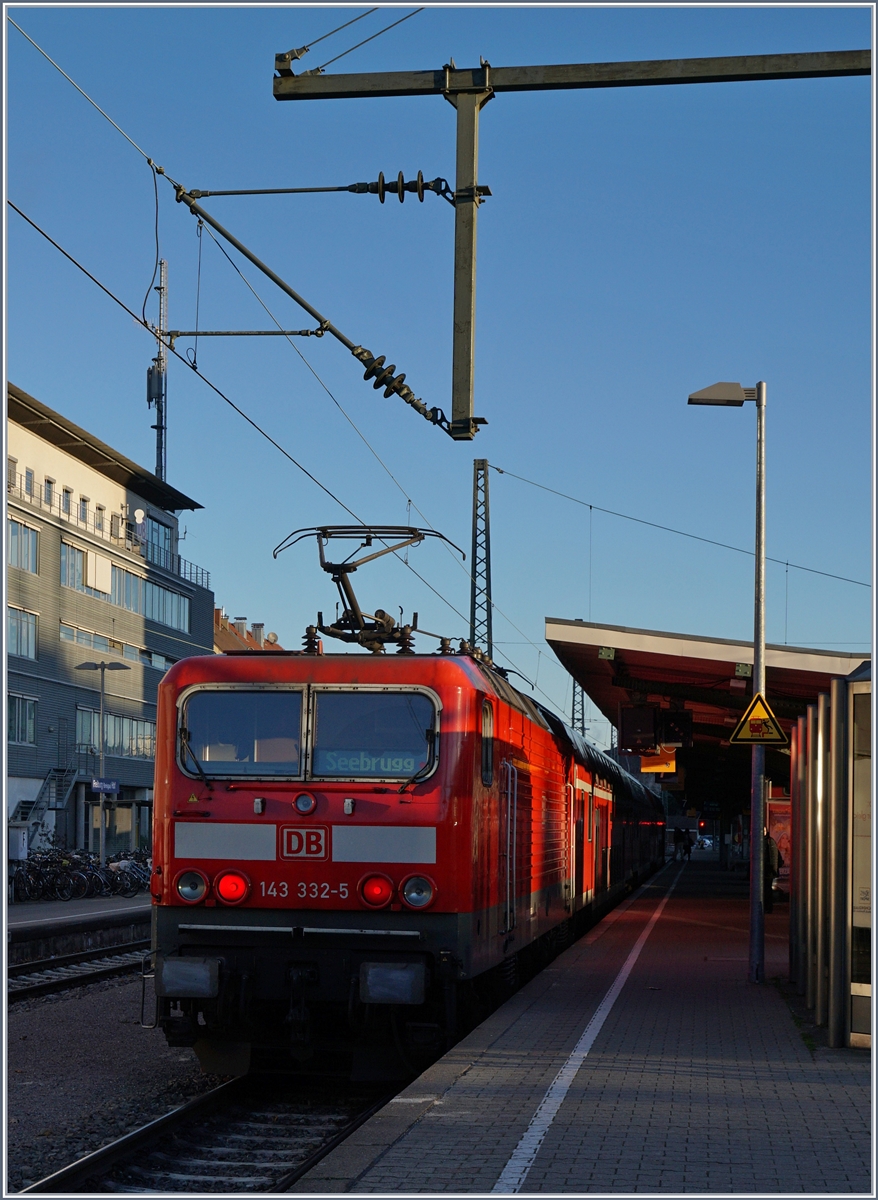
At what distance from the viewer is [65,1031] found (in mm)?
13555

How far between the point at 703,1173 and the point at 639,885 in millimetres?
37906

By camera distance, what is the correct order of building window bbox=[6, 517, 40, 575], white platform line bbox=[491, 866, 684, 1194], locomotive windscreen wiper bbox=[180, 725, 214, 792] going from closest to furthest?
white platform line bbox=[491, 866, 684, 1194], locomotive windscreen wiper bbox=[180, 725, 214, 792], building window bbox=[6, 517, 40, 575]

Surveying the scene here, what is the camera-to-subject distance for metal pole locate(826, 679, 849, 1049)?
400 inches

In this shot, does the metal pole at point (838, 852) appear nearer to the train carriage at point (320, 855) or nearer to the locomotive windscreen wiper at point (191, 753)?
the train carriage at point (320, 855)

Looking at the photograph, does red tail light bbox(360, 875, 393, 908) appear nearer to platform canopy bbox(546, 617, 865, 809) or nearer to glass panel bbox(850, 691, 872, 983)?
glass panel bbox(850, 691, 872, 983)

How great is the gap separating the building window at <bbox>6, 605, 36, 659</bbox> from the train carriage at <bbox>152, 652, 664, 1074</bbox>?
134 feet

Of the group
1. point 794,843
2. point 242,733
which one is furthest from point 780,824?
point 242,733

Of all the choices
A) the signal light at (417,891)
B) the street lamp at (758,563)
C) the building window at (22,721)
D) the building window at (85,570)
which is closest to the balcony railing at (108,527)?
the building window at (85,570)

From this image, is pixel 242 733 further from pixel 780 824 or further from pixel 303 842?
pixel 780 824

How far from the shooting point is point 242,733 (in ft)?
34.6

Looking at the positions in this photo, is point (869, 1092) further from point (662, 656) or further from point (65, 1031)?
point (662, 656)

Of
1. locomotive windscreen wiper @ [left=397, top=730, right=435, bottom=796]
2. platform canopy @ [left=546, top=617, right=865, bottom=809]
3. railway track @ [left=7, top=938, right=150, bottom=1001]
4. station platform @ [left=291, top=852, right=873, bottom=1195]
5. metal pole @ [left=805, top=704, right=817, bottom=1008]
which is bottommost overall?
railway track @ [left=7, top=938, right=150, bottom=1001]

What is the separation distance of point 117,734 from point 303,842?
50.2 m

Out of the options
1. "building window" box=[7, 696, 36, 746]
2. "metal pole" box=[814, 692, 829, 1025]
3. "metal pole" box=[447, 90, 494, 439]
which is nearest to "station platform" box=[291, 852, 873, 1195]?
"metal pole" box=[814, 692, 829, 1025]
